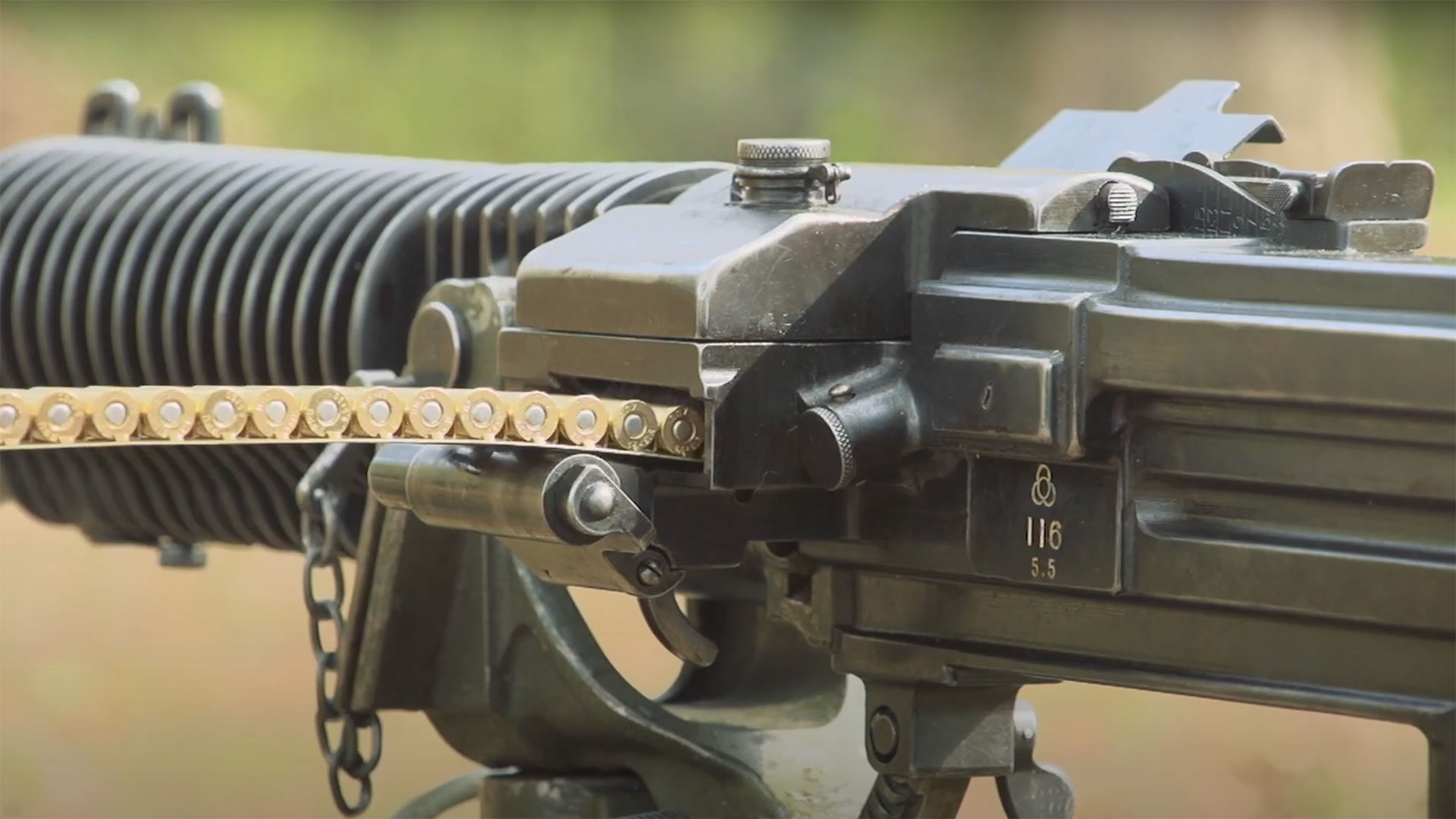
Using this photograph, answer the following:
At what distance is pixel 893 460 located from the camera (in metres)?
1.76

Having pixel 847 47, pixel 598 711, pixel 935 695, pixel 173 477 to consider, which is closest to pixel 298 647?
pixel 847 47

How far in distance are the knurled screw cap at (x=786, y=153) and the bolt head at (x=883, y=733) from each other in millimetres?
376

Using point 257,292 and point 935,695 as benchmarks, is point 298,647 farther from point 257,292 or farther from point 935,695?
point 935,695

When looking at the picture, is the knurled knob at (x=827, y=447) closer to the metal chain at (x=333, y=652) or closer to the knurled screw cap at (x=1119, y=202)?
the knurled screw cap at (x=1119, y=202)

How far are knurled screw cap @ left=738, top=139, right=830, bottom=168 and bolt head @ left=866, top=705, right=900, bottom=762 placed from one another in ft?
1.23

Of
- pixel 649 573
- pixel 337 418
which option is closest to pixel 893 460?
pixel 649 573

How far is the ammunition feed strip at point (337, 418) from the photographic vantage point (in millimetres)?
1606

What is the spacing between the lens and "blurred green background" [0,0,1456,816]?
3426 millimetres

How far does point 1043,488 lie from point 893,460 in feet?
0.35

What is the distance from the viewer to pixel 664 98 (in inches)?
167

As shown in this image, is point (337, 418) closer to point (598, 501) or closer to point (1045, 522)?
point (598, 501)

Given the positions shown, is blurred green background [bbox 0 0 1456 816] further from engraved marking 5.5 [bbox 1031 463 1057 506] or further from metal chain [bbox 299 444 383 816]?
engraved marking 5.5 [bbox 1031 463 1057 506]

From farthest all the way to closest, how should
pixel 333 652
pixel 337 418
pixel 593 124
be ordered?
pixel 593 124 < pixel 333 652 < pixel 337 418

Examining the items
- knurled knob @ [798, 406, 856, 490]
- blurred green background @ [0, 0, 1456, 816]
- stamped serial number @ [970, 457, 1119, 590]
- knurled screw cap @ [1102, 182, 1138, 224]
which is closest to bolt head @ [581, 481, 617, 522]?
knurled knob @ [798, 406, 856, 490]
